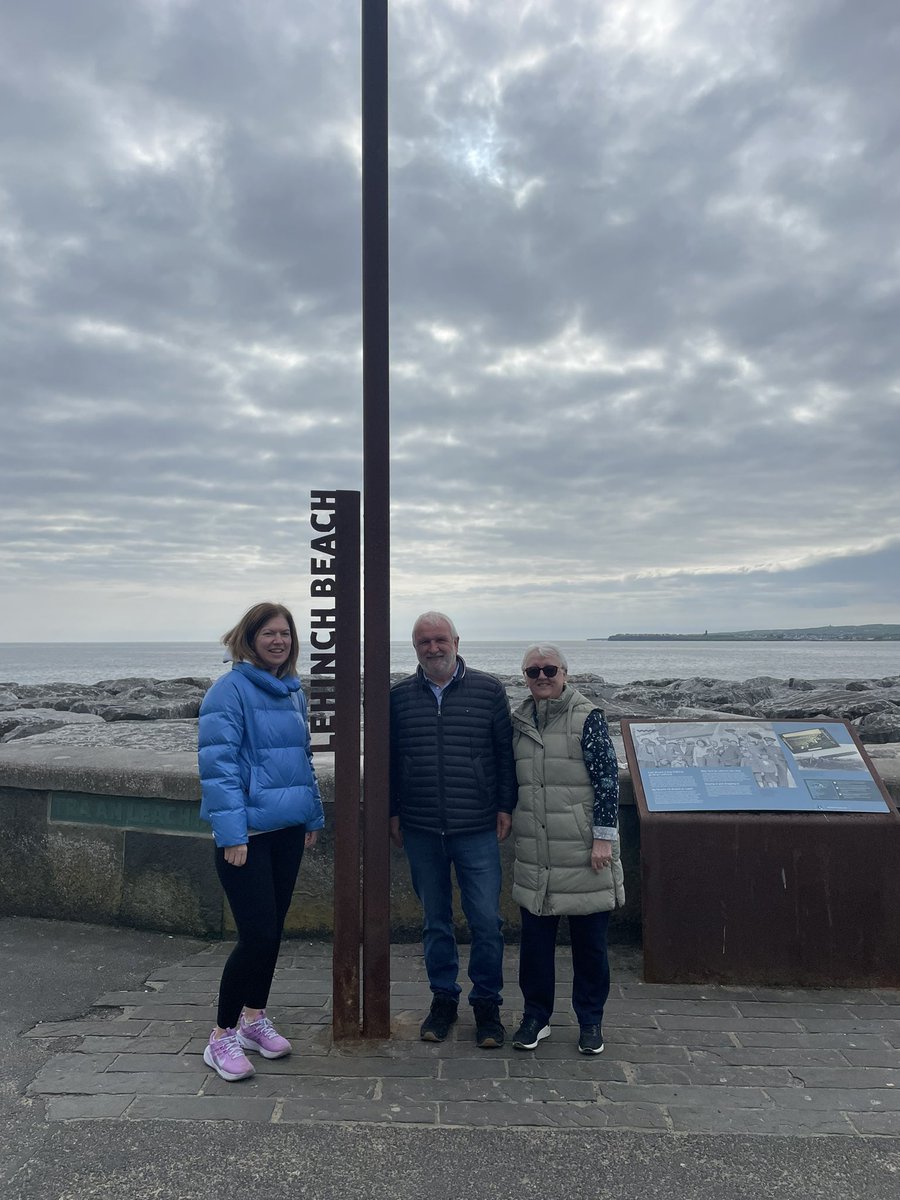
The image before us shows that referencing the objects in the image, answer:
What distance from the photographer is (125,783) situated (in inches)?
199

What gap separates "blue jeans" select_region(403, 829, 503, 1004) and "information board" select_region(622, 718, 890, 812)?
3.69 ft

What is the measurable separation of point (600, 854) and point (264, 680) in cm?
150

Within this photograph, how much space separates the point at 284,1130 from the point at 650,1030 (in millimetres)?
1611

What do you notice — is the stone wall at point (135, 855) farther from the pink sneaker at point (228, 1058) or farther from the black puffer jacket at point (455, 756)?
the pink sneaker at point (228, 1058)

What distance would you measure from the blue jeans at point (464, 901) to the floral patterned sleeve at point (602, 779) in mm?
494

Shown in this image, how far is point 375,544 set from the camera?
3.87m

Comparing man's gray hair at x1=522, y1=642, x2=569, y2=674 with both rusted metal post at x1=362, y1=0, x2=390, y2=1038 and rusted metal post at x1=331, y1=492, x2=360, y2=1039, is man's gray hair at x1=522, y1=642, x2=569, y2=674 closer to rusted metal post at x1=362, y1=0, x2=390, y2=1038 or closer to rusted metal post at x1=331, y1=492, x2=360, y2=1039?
rusted metal post at x1=362, y1=0, x2=390, y2=1038

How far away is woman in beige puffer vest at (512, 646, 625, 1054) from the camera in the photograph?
3688 millimetres

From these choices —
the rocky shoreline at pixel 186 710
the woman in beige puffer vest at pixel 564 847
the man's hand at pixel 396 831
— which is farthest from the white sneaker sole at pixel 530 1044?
the rocky shoreline at pixel 186 710

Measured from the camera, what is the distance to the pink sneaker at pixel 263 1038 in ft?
11.6

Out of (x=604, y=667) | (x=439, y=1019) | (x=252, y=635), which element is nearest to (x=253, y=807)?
(x=252, y=635)

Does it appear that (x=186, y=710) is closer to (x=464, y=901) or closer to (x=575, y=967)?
(x=464, y=901)

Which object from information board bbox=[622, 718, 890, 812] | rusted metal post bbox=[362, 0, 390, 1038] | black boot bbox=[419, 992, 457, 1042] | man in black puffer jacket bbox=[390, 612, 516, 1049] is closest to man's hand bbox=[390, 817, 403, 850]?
man in black puffer jacket bbox=[390, 612, 516, 1049]

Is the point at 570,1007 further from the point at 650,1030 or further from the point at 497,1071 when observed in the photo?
the point at 497,1071
